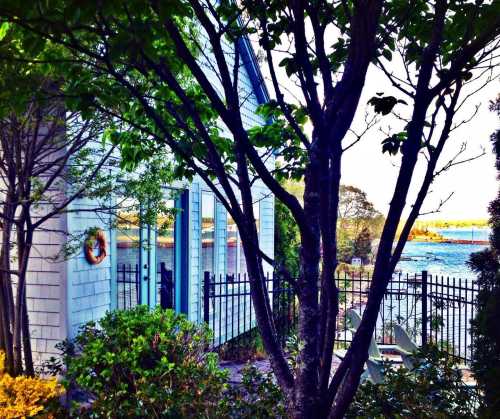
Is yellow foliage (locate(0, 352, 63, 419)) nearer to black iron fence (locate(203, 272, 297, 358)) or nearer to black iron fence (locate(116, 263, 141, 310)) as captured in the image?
black iron fence (locate(116, 263, 141, 310))

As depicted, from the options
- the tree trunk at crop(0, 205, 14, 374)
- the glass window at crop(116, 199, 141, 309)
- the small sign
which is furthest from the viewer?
the small sign

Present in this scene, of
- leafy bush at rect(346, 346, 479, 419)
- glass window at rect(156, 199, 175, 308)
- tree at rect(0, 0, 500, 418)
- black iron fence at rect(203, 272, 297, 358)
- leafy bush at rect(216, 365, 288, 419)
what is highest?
tree at rect(0, 0, 500, 418)

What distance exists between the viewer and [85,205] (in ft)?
20.1

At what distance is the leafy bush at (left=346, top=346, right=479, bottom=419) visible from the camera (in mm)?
3031

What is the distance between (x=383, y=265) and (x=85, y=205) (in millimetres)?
4639

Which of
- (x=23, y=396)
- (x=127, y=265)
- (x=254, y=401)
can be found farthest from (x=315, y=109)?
(x=127, y=265)

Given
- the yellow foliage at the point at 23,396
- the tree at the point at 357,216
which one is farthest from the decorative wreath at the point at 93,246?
the tree at the point at 357,216

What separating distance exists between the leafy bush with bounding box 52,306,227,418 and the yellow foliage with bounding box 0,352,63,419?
0.33 metres

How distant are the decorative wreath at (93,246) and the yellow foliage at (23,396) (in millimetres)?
1826

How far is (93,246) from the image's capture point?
6.23 m

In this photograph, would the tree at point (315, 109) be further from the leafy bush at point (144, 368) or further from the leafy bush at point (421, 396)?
the leafy bush at point (144, 368)

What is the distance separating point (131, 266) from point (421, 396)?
5050 mm

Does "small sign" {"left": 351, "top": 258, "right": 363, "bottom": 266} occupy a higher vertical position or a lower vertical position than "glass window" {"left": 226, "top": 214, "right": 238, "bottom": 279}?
lower

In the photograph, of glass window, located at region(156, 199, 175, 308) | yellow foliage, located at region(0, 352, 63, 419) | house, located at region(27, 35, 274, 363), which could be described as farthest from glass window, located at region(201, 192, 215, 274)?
yellow foliage, located at region(0, 352, 63, 419)
